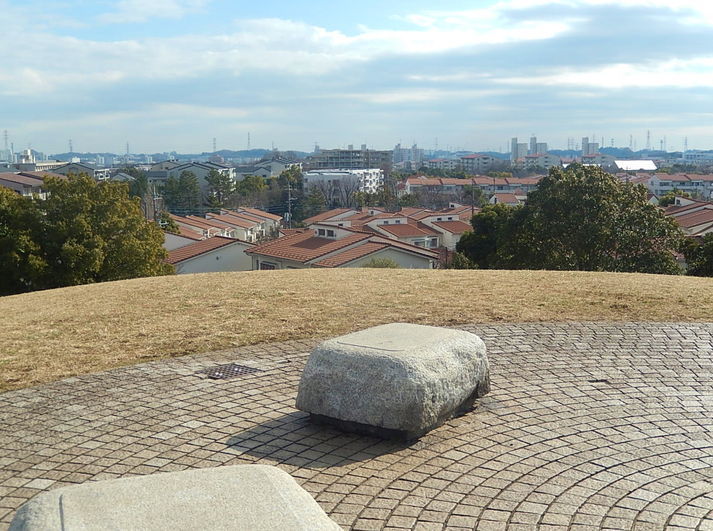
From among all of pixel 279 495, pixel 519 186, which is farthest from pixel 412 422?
pixel 519 186

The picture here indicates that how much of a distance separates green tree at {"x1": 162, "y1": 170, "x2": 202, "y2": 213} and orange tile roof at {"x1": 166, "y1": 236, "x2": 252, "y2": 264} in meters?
48.9

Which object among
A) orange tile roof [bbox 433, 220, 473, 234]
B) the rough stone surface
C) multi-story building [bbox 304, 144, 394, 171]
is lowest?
orange tile roof [bbox 433, 220, 473, 234]

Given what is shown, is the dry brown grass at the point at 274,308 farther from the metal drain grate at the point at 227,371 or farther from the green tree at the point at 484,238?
the green tree at the point at 484,238

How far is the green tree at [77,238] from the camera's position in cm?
2658

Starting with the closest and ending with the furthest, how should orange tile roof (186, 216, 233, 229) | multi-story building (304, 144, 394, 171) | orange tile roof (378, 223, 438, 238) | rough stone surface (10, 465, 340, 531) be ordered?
rough stone surface (10, 465, 340, 531) < orange tile roof (378, 223, 438, 238) < orange tile roof (186, 216, 233, 229) < multi-story building (304, 144, 394, 171)

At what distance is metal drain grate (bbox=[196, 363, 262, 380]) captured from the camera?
796 cm

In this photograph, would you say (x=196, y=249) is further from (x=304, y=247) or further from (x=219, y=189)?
(x=219, y=189)

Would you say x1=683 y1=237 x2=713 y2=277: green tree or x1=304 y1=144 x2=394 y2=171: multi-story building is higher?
x1=304 y1=144 x2=394 y2=171: multi-story building

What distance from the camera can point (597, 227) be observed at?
26.7 m

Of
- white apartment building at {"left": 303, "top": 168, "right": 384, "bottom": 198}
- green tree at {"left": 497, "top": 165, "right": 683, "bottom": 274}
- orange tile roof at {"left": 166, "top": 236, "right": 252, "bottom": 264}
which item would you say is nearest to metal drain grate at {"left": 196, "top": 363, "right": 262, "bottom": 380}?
green tree at {"left": 497, "top": 165, "right": 683, "bottom": 274}

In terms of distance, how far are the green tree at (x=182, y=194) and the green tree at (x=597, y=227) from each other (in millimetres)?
69087

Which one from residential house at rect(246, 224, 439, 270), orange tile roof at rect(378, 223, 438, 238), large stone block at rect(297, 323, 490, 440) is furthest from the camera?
orange tile roof at rect(378, 223, 438, 238)

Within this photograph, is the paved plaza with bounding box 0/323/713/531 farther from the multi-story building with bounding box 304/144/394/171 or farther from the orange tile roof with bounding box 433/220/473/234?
the multi-story building with bounding box 304/144/394/171

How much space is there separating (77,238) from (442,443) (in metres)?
24.5
